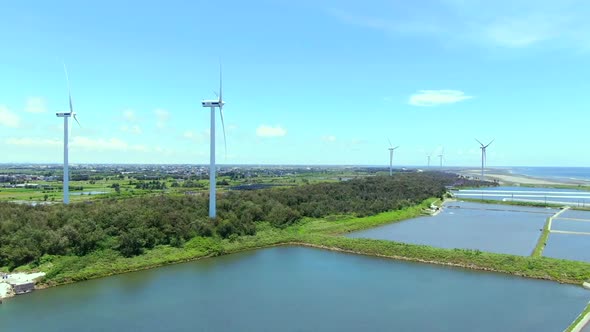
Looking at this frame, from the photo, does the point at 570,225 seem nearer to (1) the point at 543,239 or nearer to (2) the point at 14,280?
(1) the point at 543,239

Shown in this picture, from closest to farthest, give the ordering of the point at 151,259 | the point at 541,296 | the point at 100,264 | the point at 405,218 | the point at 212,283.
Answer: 1. the point at 541,296
2. the point at 212,283
3. the point at 100,264
4. the point at 151,259
5. the point at 405,218

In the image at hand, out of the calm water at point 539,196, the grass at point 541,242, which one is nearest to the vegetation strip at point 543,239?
the grass at point 541,242

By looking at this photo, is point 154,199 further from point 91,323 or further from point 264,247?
point 91,323

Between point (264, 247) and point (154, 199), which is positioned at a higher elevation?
point (154, 199)

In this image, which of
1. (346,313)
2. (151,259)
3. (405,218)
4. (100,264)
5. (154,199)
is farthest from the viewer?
(405,218)

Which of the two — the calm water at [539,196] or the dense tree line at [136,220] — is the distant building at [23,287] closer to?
the dense tree line at [136,220]

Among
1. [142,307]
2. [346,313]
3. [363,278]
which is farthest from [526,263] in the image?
[142,307]
